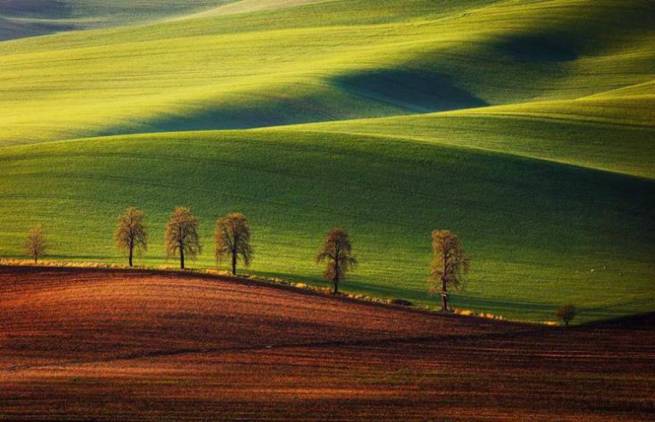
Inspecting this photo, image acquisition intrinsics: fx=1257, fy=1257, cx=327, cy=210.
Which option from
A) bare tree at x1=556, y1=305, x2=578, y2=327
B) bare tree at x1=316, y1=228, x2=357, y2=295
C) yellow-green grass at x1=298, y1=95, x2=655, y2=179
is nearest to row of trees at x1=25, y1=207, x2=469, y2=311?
bare tree at x1=316, y1=228, x2=357, y2=295

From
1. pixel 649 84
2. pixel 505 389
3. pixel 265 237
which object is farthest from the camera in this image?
pixel 649 84

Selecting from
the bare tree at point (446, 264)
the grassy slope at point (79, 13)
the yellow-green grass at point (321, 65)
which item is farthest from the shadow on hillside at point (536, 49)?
the grassy slope at point (79, 13)

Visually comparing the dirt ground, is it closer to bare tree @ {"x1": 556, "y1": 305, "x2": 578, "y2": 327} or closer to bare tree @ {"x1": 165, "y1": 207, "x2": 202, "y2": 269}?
bare tree @ {"x1": 556, "y1": 305, "x2": 578, "y2": 327}

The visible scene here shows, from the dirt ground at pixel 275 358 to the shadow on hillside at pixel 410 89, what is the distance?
56.0 meters

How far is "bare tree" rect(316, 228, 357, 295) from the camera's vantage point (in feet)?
163

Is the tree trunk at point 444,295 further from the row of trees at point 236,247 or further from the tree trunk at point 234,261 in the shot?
the tree trunk at point 234,261

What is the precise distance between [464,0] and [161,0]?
2590 inches

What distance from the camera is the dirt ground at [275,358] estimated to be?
32844 millimetres

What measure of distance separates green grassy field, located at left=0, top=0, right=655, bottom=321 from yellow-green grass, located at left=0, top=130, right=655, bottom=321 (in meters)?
0.15

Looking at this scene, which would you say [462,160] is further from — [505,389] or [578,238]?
[505,389]

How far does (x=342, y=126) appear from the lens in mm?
82625

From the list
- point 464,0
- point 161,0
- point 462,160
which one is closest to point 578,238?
point 462,160

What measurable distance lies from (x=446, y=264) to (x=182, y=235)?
11209mm

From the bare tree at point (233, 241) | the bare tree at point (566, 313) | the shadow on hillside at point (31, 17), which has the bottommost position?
the bare tree at point (566, 313)
